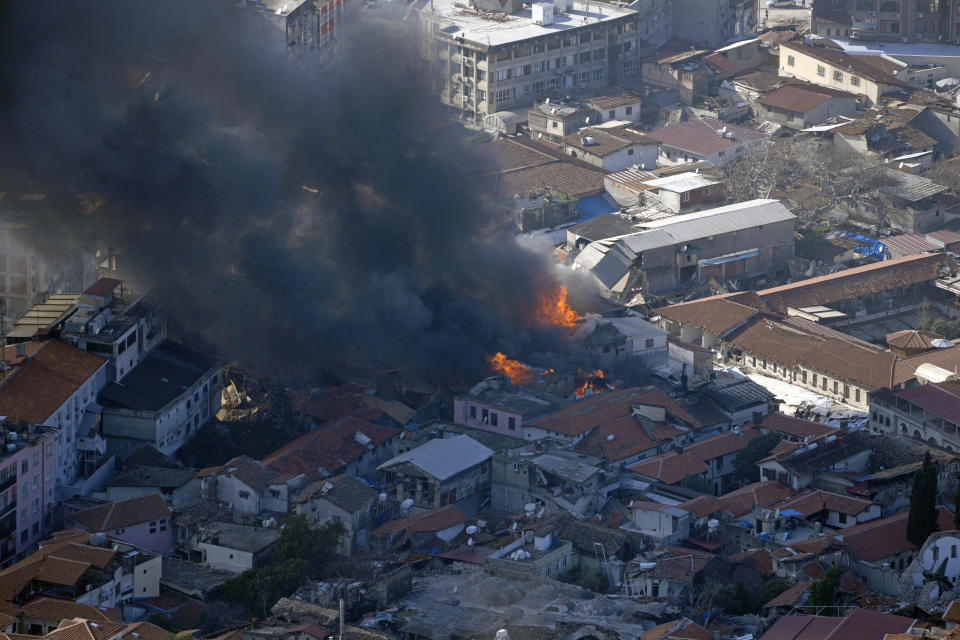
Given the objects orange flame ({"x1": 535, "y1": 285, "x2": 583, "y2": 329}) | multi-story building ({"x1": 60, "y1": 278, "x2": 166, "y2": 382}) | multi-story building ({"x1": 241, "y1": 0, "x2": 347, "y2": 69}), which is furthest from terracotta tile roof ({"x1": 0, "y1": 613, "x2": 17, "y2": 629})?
multi-story building ({"x1": 241, "y1": 0, "x2": 347, "y2": 69})

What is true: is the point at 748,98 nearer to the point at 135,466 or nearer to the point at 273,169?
the point at 273,169

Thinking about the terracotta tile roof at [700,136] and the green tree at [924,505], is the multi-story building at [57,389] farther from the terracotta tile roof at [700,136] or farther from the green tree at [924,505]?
the terracotta tile roof at [700,136]

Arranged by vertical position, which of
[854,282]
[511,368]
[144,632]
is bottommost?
[854,282]

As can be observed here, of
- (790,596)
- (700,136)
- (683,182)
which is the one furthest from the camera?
(700,136)

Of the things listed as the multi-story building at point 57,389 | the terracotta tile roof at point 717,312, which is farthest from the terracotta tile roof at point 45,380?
the terracotta tile roof at point 717,312

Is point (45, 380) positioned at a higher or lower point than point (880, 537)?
higher

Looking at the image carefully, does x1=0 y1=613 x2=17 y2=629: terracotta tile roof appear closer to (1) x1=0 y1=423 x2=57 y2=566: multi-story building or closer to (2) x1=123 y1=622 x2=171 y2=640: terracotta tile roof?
(2) x1=123 y1=622 x2=171 y2=640: terracotta tile roof

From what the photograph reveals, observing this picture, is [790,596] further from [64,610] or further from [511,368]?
[511,368]

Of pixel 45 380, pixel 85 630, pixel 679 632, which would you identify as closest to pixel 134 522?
pixel 45 380
